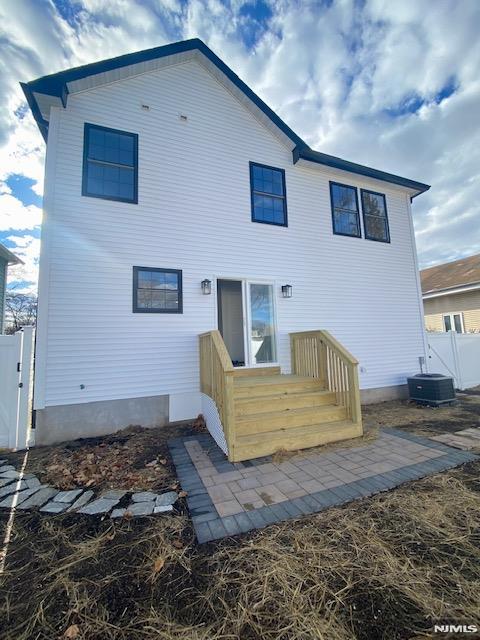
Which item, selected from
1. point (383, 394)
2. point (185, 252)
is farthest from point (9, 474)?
point (383, 394)

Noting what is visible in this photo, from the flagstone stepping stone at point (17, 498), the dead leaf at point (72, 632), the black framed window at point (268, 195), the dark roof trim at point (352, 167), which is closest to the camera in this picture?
the dead leaf at point (72, 632)

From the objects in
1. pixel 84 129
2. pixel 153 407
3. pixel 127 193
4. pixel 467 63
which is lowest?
pixel 153 407

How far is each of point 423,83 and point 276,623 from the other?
1164 cm

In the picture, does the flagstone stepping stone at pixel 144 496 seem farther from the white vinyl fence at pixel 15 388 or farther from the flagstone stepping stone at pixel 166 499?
the white vinyl fence at pixel 15 388

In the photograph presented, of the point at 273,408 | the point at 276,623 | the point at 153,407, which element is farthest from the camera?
the point at 153,407

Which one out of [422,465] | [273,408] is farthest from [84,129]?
[422,465]

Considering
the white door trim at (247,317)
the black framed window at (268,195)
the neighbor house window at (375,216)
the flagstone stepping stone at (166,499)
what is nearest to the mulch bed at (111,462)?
the flagstone stepping stone at (166,499)

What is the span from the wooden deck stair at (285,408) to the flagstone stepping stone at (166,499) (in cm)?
97

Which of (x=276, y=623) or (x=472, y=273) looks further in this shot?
(x=472, y=273)

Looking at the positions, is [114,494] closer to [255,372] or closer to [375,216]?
[255,372]

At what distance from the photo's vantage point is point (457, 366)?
28.5 ft

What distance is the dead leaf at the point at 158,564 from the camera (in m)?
1.94

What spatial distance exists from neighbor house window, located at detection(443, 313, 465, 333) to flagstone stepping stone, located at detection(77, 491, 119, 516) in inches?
639

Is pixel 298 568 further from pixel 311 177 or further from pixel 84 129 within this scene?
pixel 311 177
